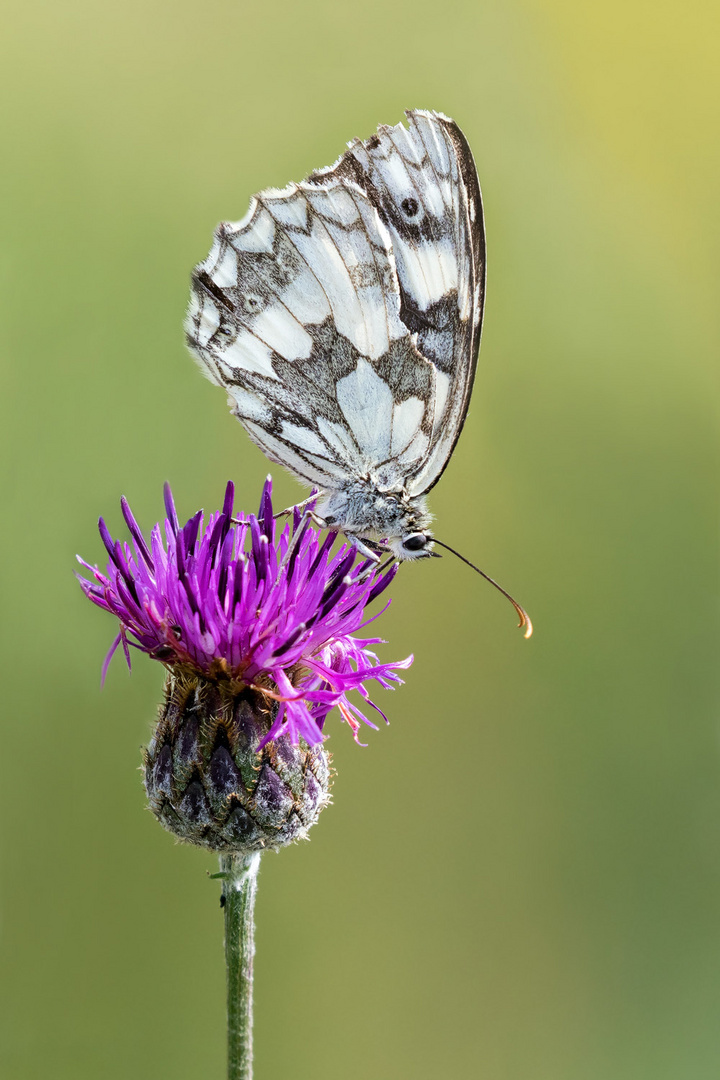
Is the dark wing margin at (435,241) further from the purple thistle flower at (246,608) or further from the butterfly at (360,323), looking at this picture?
the purple thistle flower at (246,608)

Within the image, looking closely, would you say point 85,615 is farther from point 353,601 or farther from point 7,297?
point 353,601

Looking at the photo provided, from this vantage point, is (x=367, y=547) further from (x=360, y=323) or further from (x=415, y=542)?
(x=360, y=323)

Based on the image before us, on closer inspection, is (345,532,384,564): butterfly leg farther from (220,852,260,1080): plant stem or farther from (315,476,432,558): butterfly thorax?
(220,852,260,1080): plant stem

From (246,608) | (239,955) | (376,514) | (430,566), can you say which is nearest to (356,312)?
(376,514)

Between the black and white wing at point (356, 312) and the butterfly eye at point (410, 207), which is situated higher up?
the butterfly eye at point (410, 207)

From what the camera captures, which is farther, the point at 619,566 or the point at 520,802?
the point at 619,566

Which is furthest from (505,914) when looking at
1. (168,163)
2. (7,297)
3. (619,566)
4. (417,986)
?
(168,163)

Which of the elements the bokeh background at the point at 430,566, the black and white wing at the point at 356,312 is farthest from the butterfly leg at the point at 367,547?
the bokeh background at the point at 430,566
